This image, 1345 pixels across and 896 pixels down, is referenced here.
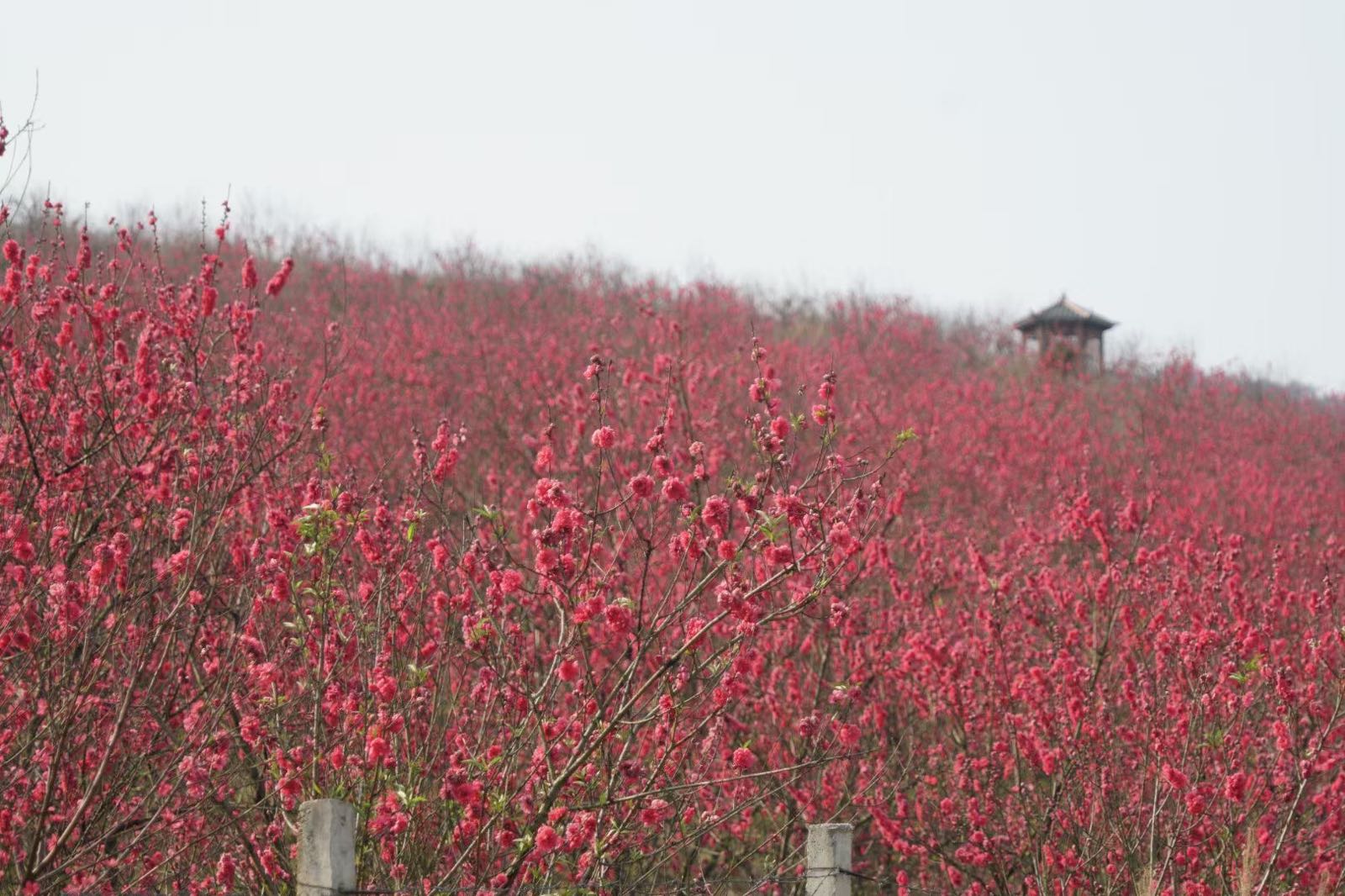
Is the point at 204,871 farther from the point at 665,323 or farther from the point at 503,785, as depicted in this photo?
the point at 665,323

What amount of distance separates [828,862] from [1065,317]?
91.8 feet

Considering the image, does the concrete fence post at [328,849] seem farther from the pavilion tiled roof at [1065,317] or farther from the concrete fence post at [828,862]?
the pavilion tiled roof at [1065,317]

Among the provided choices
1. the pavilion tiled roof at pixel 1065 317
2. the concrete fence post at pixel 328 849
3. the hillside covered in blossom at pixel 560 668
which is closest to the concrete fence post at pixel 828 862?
the hillside covered in blossom at pixel 560 668

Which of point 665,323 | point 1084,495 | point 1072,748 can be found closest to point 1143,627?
point 1084,495

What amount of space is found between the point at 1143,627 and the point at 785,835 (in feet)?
7.10

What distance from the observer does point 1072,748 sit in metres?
5.61

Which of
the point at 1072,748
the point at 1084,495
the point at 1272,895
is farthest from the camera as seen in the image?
the point at 1084,495

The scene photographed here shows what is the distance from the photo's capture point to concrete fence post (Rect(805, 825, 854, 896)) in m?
4.14

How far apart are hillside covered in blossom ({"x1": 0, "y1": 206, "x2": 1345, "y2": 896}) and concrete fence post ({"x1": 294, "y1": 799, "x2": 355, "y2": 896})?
0.72ft

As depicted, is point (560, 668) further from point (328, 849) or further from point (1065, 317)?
point (1065, 317)

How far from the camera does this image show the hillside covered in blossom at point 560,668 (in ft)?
12.1

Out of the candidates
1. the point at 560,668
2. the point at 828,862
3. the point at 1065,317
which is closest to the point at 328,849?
the point at 560,668

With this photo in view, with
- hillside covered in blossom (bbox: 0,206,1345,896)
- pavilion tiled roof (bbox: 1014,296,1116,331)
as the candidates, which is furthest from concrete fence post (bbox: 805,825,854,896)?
pavilion tiled roof (bbox: 1014,296,1116,331)

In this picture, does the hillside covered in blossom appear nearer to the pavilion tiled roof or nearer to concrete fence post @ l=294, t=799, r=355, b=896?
concrete fence post @ l=294, t=799, r=355, b=896
